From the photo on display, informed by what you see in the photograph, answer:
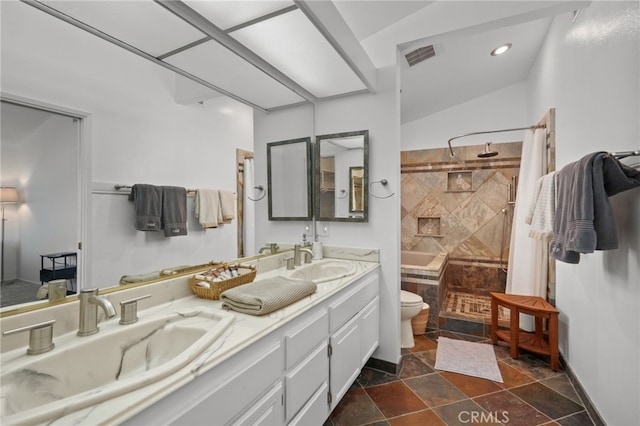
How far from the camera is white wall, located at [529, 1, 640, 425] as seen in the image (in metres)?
1.42

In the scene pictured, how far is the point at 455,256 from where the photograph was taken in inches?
164

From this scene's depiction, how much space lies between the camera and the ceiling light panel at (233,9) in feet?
4.16

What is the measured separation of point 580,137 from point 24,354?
3.08 m

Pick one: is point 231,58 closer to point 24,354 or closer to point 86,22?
point 86,22

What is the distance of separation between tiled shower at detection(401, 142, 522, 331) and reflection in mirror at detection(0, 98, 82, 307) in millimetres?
3783

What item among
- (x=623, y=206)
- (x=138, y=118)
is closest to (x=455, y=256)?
(x=623, y=206)

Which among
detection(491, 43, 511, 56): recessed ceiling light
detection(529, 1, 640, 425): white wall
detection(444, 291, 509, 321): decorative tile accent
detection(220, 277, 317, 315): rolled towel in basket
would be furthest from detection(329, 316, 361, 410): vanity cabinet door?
detection(491, 43, 511, 56): recessed ceiling light

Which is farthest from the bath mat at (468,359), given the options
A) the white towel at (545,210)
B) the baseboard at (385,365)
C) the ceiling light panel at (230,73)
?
the ceiling light panel at (230,73)

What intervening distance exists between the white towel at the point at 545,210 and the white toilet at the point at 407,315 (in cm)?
110

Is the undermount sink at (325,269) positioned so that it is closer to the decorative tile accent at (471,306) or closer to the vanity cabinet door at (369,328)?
the vanity cabinet door at (369,328)

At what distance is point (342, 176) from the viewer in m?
2.46

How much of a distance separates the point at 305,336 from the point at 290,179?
1.40 metres

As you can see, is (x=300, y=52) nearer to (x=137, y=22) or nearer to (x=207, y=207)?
(x=137, y=22)

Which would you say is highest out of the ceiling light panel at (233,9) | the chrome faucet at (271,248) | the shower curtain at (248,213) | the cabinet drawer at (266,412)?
the ceiling light panel at (233,9)
